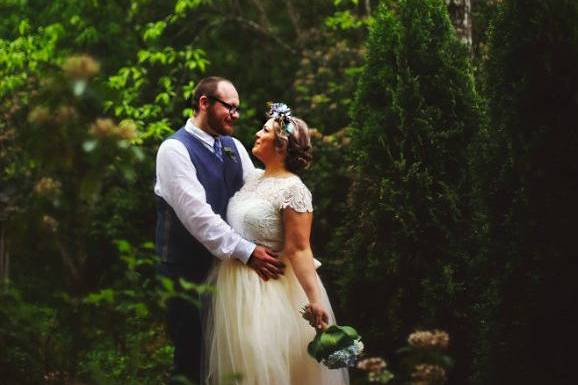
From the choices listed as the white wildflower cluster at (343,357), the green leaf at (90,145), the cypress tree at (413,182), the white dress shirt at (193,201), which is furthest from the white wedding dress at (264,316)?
the green leaf at (90,145)

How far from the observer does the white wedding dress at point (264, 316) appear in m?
4.21

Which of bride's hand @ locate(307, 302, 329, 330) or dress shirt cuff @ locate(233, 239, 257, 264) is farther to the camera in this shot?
dress shirt cuff @ locate(233, 239, 257, 264)

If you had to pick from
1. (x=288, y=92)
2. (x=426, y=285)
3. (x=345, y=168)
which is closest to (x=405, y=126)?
(x=426, y=285)

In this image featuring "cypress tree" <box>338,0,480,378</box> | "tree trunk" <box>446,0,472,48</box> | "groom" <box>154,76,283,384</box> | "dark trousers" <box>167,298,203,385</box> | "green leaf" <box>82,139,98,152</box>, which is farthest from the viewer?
"tree trunk" <box>446,0,472,48</box>

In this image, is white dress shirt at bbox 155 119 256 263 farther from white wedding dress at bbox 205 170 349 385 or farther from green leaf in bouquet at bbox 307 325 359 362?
green leaf in bouquet at bbox 307 325 359 362

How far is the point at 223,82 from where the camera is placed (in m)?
4.87

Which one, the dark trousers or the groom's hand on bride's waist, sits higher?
the groom's hand on bride's waist

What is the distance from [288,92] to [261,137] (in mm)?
6278

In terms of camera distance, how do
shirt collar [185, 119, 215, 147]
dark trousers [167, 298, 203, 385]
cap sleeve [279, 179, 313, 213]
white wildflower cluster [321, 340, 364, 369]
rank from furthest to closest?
shirt collar [185, 119, 215, 147] → dark trousers [167, 298, 203, 385] → cap sleeve [279, 179, 313, 213] → white wildflower cluster [321, 340, 364, 369]

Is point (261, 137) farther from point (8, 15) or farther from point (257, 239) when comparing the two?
point (8, 15)

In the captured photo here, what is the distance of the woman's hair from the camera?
4441 millimetres

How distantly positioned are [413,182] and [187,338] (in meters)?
1.81

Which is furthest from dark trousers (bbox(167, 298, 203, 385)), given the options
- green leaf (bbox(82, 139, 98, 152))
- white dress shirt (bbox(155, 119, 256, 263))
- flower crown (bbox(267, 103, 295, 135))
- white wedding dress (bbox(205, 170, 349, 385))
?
green leaf (bbox(82, 139, 98, 152))

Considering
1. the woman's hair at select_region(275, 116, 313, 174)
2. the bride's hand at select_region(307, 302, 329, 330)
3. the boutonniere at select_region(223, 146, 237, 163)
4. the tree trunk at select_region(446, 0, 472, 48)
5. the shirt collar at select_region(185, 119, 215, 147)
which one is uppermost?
the tree trunk at select_region(446, 0, 472, 48)
